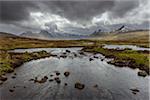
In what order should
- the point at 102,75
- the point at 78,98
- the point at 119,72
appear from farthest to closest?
1. the point at 119,72
2. the point at 102,75
3. the point at 78,98

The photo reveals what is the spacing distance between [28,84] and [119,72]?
22.7m

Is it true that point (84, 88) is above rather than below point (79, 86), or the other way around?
below

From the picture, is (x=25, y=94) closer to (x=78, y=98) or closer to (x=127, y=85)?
(x=78, y=98)

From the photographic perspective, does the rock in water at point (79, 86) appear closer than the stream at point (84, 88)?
No

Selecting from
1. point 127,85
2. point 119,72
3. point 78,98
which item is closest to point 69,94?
point 78,98

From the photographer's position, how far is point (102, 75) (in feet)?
149

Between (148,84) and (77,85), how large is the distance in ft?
47.6

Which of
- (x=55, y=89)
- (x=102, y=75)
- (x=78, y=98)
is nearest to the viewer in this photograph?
(x=78, y=98)

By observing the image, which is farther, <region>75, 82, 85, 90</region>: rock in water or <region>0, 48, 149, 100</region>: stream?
<region>75, 82, 85, 90</region>: rock in water

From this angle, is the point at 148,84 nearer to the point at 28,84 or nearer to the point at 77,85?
the point at 77,85

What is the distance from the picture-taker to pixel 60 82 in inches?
1540

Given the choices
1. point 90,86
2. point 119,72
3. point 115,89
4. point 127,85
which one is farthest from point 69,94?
point 119,72

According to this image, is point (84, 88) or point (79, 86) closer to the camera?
point (84, 88)

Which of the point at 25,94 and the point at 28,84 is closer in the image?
the point at 25,94
